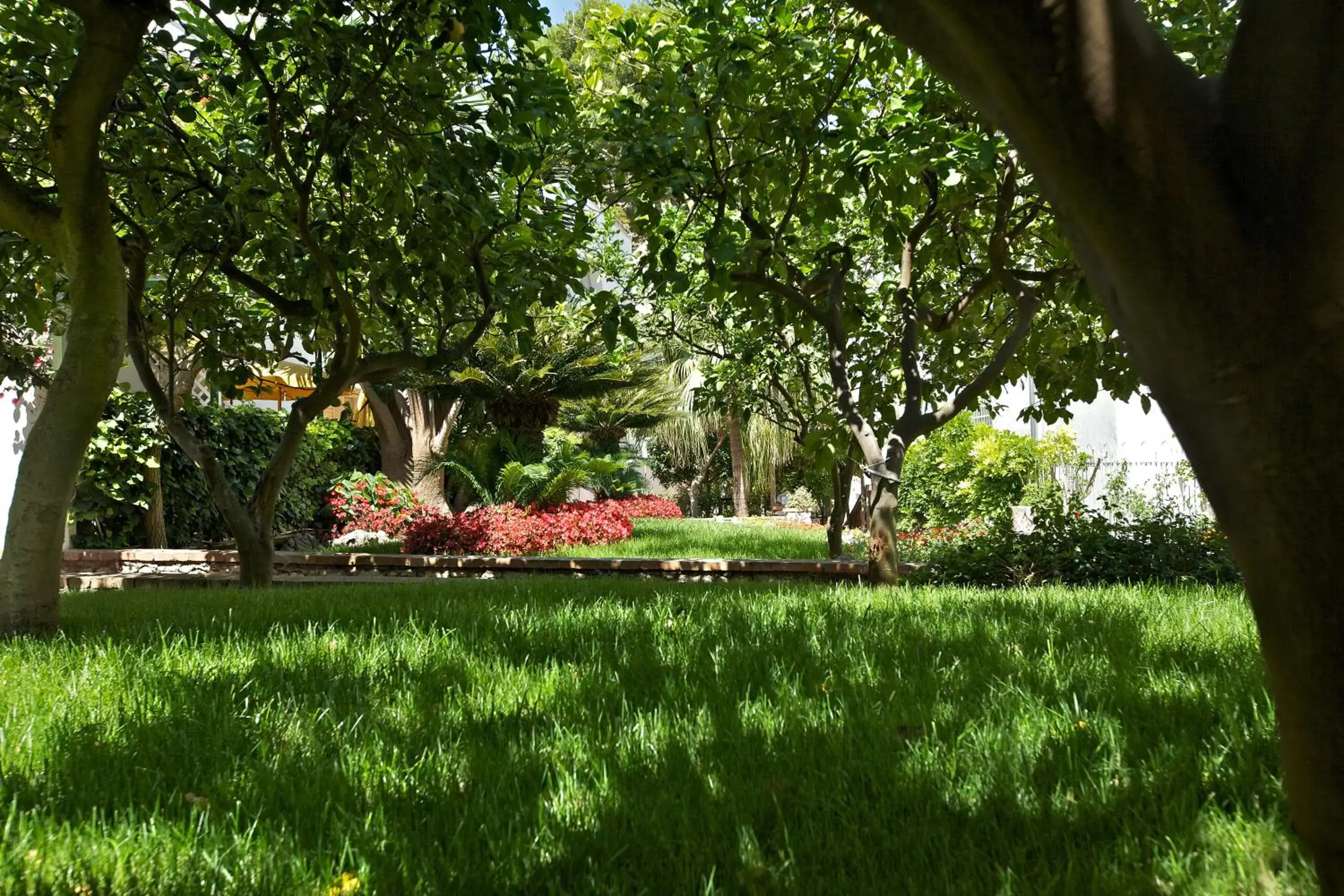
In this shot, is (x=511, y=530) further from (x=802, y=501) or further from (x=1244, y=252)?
(x=802, y=501)

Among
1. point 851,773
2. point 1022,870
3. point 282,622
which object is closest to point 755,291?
point 282,622

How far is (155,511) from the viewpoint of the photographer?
12094mm

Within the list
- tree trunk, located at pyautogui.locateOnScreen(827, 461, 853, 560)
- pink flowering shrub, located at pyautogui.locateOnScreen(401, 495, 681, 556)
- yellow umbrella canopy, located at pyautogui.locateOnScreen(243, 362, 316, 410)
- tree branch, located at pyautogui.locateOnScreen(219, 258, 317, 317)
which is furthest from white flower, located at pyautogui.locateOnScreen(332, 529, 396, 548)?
tree branch, located at pyautogui.locateOnScreen(219, 258, 317, 317)

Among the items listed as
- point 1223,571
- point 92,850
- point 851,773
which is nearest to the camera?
point 92,850

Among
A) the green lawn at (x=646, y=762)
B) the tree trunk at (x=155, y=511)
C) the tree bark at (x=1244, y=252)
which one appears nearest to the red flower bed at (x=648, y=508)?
the tree trunk at (x=155, y=511)

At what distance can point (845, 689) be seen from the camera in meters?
3.14

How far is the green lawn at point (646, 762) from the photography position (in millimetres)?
1863

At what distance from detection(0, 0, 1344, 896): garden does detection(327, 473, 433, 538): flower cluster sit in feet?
10.7

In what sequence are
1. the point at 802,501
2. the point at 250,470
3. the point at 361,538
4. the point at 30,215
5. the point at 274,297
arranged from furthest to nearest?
the point at 802,501, the point at 361,538, the point at 250,470, the point at 274,297, the point at 30,215

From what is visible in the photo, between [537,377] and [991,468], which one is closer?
[991,468]

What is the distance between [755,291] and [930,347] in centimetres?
349

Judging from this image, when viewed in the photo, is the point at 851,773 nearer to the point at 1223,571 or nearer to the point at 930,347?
the point at 1223,571

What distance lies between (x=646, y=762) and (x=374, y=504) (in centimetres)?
1353

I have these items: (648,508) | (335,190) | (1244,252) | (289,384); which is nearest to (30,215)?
(335,190)
